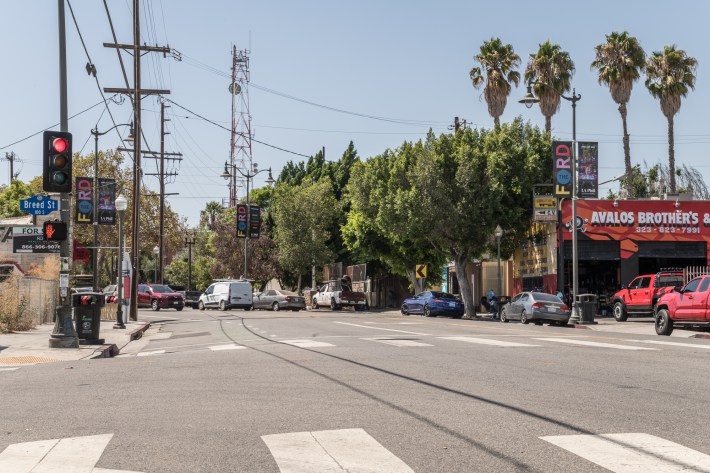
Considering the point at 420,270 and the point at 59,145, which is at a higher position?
the point at 59,145

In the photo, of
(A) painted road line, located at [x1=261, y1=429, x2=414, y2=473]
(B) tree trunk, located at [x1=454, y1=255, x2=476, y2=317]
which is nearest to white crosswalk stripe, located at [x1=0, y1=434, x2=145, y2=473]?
(A) painted road line, located at [x1=261, y1=429, x2=414, y2=473]

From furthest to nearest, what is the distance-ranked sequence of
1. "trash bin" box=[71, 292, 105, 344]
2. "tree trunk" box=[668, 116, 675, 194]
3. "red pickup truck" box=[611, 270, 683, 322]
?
"tree trunk" box=[668, 116, 675, 194] < "red pickup truck" box=[611, 270, 683, 322] < "trash bin" box=[71, 292, 105, 344]

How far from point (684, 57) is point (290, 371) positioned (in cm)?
4340

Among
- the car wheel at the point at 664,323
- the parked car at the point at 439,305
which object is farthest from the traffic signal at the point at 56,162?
the parked car at the point at 439,305

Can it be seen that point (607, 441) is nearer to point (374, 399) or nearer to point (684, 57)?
point (374, 399)

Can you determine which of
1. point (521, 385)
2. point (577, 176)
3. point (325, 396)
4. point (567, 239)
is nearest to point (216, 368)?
point (325, 396)

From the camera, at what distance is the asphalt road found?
6.33 metres

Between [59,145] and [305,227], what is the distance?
45889mm

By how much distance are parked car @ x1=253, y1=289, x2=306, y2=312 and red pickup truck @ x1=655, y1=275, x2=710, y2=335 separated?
29.8 metres

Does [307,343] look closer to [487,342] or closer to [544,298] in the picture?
[487,342]

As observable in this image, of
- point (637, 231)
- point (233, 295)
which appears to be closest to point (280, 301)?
point (233, 295)

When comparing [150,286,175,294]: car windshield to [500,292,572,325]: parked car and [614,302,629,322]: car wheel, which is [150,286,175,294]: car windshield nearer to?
[500,292,572,325]: parked car

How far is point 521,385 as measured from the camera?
1025cm

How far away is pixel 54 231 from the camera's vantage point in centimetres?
1728
